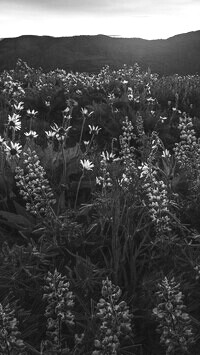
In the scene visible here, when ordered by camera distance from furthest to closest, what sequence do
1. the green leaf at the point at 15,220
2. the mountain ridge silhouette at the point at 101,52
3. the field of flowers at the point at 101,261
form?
the mountain ridge silhouette at the point at 101,52, the green leaf at the point at 15,220, the field of flowers at the point at 101,261

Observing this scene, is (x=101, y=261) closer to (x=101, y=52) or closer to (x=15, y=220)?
(x=15, y=220)

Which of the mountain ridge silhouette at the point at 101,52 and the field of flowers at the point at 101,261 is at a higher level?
the mountain ridge silhouette at the point at 101,52

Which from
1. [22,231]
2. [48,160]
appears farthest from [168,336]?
[48,160]

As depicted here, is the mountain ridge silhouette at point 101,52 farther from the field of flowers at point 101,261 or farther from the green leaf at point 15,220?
the green leaf at point 15,220

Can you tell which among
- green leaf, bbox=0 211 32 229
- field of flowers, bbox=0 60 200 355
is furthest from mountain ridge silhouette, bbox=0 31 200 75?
green leaf, bbox=0 211 32 229

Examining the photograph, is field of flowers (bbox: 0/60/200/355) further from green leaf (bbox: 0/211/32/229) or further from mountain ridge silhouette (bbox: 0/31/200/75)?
mountain ridge silhouette (bbox: 0/31/200/75)

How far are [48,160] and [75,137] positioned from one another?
2.95 m

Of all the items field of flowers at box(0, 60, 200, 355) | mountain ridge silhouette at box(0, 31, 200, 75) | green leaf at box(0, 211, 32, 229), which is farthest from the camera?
mountain ridge silhouette at box(0, 31, 200, 75)

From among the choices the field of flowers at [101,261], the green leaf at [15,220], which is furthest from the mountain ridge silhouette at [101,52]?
the green leaf at [15,220]

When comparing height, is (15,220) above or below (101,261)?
above

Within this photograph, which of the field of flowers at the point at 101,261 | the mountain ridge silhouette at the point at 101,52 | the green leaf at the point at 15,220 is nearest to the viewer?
the field of flowers at the point at 101,261

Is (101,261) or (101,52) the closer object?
(101,261)

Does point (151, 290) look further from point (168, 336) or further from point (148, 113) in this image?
point (148, 113)

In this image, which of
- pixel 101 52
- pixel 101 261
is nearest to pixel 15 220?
pixel 101 261
